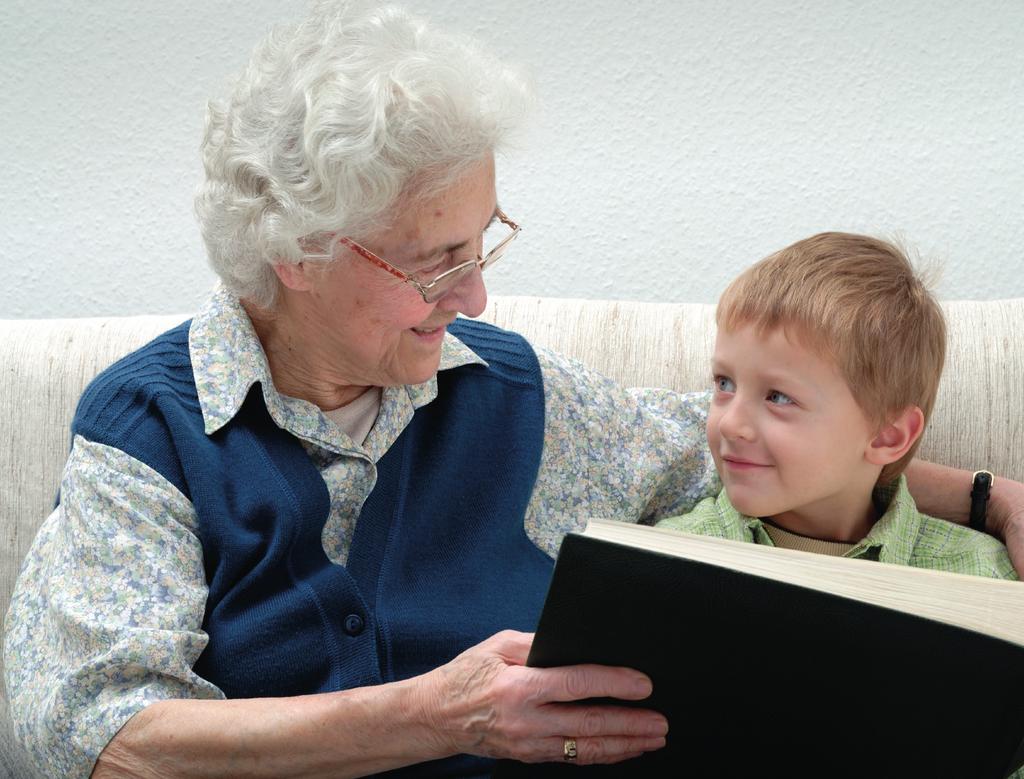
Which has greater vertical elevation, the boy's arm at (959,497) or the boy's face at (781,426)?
the boy's face at (781,426)

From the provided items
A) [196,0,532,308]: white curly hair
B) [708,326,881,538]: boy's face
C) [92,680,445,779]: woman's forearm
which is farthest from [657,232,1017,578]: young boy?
[92,680,445,779]: woman's forearm

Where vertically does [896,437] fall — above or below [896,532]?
above

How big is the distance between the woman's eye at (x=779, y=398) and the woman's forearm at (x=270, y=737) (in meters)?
0.57

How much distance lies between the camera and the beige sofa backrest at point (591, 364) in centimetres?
157

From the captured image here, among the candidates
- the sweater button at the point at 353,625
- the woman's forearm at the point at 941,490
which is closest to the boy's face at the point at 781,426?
the woman's forearm at the point at 941,490

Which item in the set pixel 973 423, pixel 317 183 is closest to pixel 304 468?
pixel 317 183

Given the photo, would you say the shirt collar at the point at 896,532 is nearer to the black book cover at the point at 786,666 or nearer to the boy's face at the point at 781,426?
the boy's face at the point at 781,426

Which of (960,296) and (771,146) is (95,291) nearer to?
(771,146)

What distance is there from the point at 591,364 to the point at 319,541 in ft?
1.93

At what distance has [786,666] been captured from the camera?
3.02ft

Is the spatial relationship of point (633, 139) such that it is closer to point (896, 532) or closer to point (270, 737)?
point (896, 532)

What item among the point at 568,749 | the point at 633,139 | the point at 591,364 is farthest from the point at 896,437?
the point at 633,139

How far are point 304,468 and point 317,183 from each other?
0.33 metres

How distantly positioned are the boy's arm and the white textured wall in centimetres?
59
